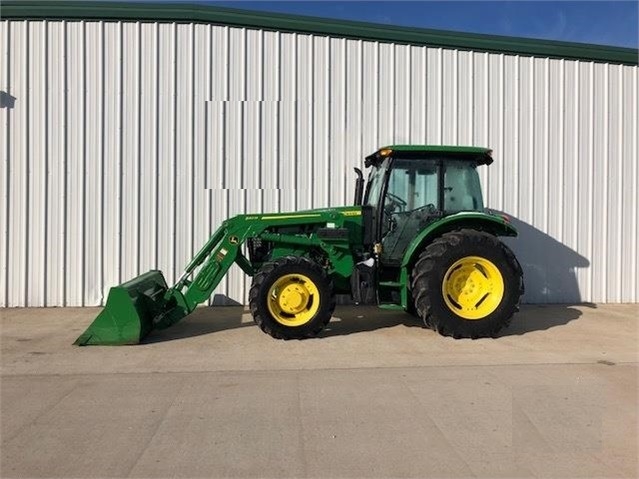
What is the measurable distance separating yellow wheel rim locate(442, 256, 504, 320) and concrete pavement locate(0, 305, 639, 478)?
44 centimetres

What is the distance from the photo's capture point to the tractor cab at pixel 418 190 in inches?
283

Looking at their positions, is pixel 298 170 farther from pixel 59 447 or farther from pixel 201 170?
pixel 59 447

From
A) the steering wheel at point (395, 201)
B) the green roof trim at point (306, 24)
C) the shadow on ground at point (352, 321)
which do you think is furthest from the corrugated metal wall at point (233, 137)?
the steering wheel at point (395, 201)

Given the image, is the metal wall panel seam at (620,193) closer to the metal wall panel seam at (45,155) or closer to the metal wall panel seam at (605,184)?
the metal wall panel seam at (605,184)

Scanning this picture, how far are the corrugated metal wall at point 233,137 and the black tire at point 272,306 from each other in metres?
2.77

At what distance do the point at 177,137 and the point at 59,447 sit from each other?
6.27m

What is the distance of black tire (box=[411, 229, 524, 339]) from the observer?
6.70 m

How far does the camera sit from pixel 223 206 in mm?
9219

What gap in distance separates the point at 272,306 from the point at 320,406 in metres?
2.36

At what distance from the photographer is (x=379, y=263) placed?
718cm

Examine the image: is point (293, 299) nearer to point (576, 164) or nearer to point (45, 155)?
point (45, 155)

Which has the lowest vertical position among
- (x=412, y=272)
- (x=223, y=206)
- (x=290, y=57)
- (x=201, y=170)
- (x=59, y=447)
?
(x=59, y=447)

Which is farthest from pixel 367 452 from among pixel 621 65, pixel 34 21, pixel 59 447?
pixel 621 65

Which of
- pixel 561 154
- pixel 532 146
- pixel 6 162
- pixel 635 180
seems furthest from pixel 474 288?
pixel 6 162
